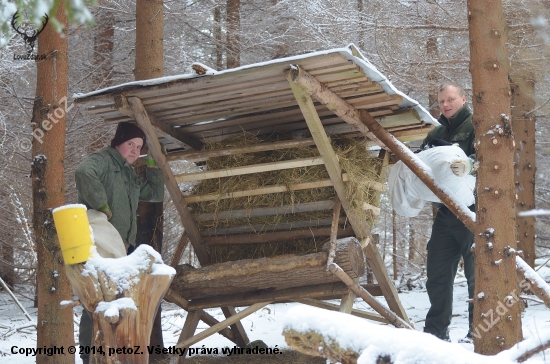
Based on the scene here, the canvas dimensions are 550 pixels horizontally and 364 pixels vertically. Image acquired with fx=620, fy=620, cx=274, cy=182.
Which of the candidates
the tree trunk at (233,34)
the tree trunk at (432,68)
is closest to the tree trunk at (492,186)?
the tree trunk at (432,68)

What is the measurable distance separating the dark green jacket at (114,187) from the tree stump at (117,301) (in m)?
1.57

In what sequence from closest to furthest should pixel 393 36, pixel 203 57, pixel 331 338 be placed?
pixel 331 338, pixel 393 36, pixel 203 57

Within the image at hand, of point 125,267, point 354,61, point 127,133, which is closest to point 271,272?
point 127,133

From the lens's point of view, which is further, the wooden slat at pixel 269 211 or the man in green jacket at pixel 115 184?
the wooden slat at pixel 269 211

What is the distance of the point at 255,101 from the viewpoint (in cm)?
490

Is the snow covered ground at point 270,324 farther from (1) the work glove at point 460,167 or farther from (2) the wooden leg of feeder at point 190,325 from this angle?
(1) the work glove at point 460,167

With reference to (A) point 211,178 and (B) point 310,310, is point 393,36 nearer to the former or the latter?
(A) point 211,178

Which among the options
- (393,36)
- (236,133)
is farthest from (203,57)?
(236,133)

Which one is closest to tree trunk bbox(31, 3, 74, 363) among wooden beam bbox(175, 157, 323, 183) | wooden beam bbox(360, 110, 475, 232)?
wooden beam bbox(175, 157, 323, 183)

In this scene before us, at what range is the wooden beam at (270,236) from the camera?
5223mm

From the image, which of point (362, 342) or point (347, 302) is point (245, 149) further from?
point (362, 342)

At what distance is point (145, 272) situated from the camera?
3.06 metres

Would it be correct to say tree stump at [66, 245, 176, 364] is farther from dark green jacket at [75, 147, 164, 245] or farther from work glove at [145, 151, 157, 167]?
work glove at [145, 151, 157, 167]

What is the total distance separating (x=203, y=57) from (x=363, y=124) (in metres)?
6.44
